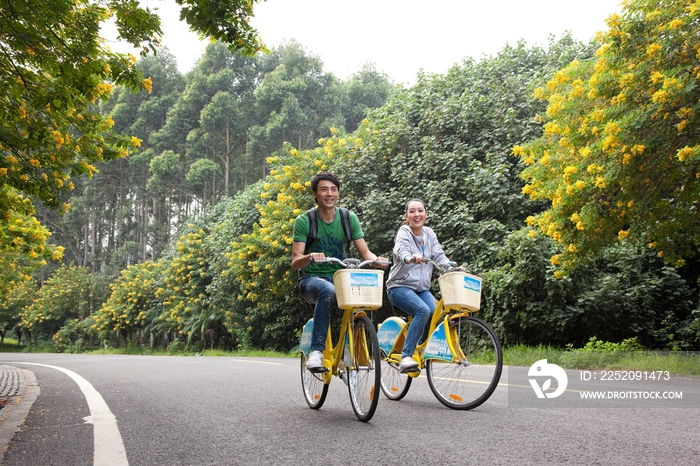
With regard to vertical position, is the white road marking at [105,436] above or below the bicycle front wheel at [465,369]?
below

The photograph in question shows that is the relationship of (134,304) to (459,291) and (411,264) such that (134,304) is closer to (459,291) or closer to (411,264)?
(411,264)

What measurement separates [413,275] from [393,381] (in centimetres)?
107

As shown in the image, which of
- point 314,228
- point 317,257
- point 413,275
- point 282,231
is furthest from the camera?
point 282,231

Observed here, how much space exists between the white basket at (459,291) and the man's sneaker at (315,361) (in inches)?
45.4

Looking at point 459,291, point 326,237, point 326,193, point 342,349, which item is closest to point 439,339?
point 459,291

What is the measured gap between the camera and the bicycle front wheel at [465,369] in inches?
206

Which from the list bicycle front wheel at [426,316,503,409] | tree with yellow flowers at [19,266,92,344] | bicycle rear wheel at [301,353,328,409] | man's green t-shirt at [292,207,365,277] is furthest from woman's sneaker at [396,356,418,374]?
tree with yellow flowers at [19,266,92,344]

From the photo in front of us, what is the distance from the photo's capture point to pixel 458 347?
5.43m

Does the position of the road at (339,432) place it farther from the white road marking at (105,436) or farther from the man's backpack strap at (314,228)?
the man's backpack strap at (314,228)

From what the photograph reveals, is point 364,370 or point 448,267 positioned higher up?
point 448,267

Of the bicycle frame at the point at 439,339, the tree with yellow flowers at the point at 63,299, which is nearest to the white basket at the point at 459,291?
the bicycle frame at the point at 439,339

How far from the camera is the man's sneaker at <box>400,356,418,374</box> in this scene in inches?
210

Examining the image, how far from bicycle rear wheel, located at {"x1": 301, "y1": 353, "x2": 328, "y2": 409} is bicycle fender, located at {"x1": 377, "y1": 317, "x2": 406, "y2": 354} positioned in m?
0.75

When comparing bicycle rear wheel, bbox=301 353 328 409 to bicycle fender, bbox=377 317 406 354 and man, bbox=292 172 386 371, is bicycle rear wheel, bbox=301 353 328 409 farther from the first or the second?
bicycle fender, bbox=377 317 406 354
